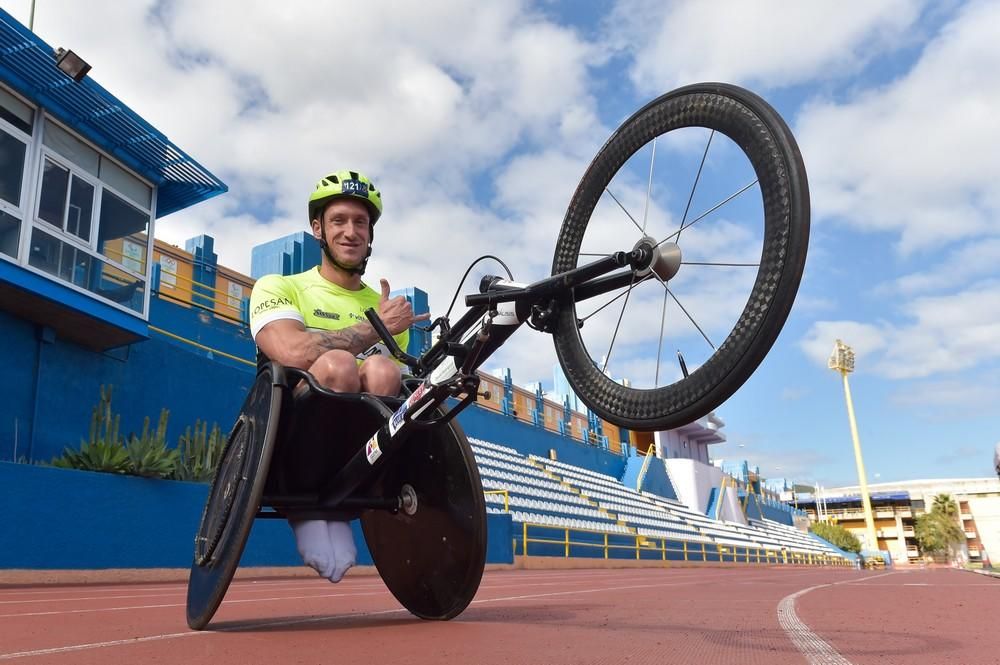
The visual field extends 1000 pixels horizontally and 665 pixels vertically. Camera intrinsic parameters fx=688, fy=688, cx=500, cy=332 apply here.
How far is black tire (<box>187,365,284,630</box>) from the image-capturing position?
7.43 feet

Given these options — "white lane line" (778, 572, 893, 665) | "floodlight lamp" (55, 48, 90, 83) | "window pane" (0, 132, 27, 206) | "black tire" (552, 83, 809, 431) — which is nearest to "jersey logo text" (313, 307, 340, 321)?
"black tire" (552, 83, 809, 431)

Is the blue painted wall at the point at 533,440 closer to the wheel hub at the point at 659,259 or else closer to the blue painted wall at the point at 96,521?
the blue painted wall at the point at 96,521

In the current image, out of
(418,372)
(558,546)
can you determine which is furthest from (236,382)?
(418,372)

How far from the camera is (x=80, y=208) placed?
10086mm

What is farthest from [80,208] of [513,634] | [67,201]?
[513,634]

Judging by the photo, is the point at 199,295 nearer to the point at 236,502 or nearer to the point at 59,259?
the point at 59,259

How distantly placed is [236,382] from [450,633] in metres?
10.9

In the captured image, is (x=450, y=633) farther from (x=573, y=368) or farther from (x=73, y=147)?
(x=73, y=147)

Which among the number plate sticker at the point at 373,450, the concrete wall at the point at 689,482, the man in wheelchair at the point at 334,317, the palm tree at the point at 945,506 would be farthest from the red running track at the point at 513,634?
the palm tree at the point at 945,506

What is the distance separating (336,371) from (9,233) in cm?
867

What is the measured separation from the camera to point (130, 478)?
7.82m

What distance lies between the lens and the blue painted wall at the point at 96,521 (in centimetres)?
682

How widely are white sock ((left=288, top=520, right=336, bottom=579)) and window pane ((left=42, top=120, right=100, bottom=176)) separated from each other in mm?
9644

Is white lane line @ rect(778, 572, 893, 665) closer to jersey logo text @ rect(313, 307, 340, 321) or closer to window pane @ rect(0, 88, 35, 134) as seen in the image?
jersey logo text @ rect(313, 307, 340, 321)
